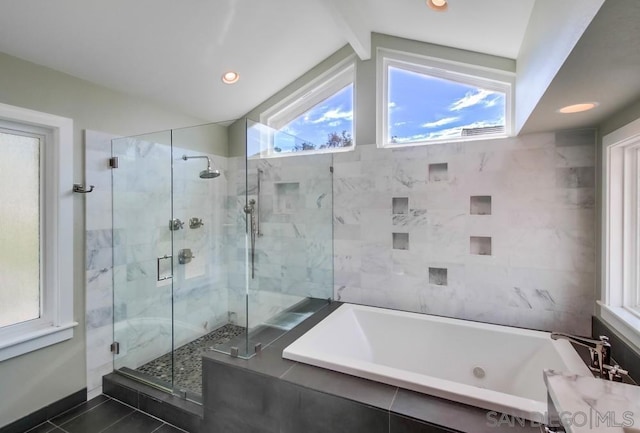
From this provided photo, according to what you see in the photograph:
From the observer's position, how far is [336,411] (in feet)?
4.81

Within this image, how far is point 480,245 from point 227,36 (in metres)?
2.45

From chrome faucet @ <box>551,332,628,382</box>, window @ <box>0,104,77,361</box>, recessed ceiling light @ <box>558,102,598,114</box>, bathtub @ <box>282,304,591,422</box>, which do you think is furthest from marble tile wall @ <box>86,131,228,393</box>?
chrome faucet @ <box>551,332,628,382</box>

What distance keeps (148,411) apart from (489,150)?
10.2 ft

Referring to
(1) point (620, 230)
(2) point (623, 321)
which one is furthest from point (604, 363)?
(1) point (620, 230)

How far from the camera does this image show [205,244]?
3.14 meters

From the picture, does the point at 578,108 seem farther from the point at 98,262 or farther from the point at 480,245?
the point at 98,262

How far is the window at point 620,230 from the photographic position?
173cm

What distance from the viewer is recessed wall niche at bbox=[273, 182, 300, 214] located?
8.98 ft

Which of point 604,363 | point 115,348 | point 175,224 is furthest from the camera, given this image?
point 175,224

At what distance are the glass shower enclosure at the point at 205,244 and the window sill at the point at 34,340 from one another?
1.28 ft

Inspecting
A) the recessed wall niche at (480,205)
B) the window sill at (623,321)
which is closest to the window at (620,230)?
the window sill at (623,321)

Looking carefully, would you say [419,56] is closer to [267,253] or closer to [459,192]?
[459,192]

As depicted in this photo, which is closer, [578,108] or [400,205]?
[578,108]

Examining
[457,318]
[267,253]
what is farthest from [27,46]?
[457,318]
